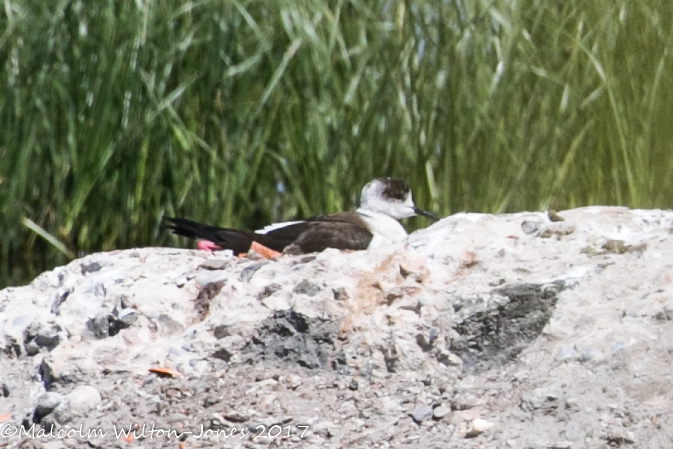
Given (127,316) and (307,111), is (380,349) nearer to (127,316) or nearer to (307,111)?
(127,316)

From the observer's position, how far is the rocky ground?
2.55 m

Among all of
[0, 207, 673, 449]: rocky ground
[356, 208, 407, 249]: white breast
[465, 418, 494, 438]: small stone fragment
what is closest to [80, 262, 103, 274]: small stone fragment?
[0, 207, 673, 449]: rocky ground

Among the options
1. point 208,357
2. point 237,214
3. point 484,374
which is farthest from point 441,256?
point 237,214

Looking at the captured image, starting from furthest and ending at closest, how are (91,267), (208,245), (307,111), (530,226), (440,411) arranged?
1. (307,111)
2. (208,245)
3. (91,267)
4. (530,226)
5. (440,411)

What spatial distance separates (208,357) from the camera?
9.73ft

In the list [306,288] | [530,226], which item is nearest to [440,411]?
[306,288]

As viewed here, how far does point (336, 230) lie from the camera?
14.5ft

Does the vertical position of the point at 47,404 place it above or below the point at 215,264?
below

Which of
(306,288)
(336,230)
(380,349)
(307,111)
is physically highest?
(307,111)

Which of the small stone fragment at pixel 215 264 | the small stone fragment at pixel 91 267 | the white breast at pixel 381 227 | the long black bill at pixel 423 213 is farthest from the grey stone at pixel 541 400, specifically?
the long black bill at pixel 423 213

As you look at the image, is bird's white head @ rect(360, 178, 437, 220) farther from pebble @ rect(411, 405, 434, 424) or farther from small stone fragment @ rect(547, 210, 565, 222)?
pebble @ rect(411, 405, 434, 424)

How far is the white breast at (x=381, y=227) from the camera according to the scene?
4.65 metres

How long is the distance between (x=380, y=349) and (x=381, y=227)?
199cm

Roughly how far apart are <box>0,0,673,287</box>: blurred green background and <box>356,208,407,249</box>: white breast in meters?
0.32
